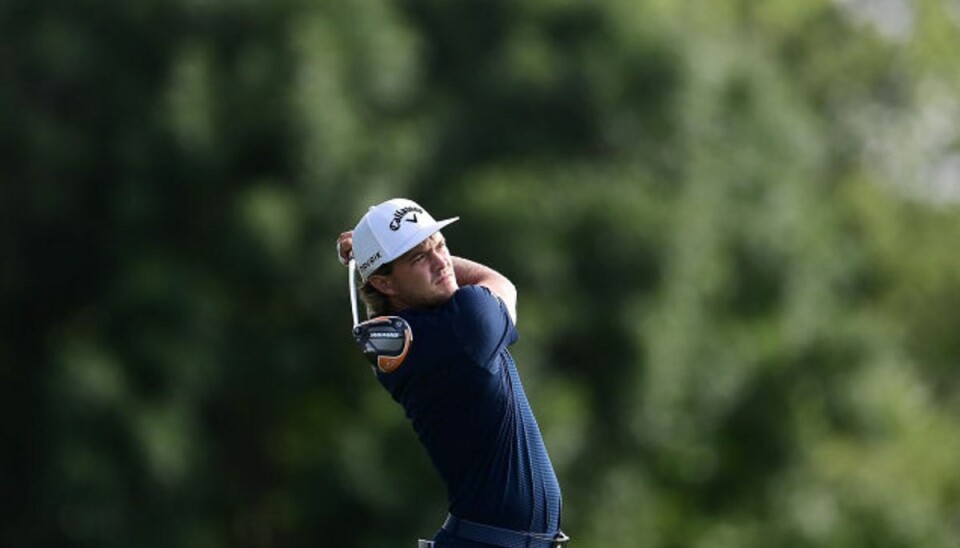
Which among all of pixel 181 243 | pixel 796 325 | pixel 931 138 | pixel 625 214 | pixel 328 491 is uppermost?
pixel 931 138

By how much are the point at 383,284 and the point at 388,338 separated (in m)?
0.29

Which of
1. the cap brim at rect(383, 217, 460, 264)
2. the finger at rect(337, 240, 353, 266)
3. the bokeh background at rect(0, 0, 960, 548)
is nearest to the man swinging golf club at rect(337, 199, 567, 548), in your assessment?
the cap brim at rect(383, 217, 460, 264)

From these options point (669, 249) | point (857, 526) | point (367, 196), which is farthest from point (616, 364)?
point (857, 526)

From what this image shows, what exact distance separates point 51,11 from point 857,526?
52.9 feet

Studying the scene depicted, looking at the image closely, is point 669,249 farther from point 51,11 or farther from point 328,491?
point 51,11

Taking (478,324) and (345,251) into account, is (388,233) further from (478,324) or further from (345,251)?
(345,251)

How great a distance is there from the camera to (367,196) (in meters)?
30.4

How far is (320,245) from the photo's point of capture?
1192 inches

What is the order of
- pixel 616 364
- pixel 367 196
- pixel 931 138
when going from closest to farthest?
1. pixel 367 196
2. pixel 616 364
3. pixel 931 138

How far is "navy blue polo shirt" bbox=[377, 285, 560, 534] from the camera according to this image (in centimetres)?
880

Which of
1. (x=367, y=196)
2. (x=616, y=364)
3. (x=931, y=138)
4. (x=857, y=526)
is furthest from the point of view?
(x=931, y=138)

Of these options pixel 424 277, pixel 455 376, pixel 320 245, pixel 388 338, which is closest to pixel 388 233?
pixel 424 277

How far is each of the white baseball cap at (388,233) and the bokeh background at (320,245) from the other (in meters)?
20.4

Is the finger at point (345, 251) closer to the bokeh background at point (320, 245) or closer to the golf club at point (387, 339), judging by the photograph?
the golf club at point (387, 339)
